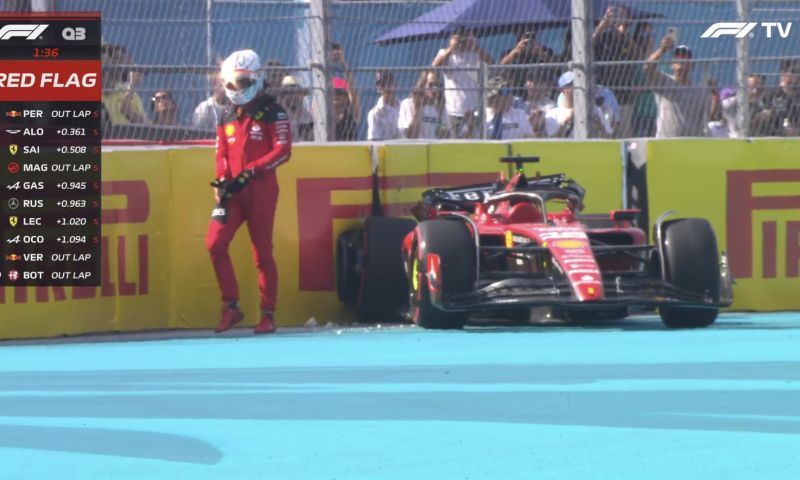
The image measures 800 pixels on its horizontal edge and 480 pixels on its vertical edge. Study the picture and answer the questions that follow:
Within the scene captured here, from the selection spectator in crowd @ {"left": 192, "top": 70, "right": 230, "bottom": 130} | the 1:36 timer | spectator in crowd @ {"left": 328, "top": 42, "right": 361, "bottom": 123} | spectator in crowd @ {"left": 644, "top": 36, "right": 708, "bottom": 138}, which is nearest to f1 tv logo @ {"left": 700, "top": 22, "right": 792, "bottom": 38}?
spectator in crowd @ {"left": 644, "top": 36, "right": 708, "bottom": 138}

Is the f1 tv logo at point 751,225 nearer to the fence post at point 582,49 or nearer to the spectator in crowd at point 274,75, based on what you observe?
the fence post at point 582,49

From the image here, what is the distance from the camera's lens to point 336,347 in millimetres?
9891

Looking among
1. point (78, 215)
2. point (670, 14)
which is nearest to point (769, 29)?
point (670, 14)

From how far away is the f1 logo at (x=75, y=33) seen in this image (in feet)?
37.1

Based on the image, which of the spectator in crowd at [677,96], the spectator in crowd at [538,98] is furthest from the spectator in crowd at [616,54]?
the spectator in crowd at [538,98]

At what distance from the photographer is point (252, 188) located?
36.6 feet

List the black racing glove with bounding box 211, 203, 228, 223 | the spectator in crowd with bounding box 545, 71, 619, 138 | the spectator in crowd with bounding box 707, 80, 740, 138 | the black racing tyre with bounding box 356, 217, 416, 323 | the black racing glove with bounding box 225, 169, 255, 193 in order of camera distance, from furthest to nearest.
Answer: the spectator in crowd with bounding box 707, 80, 740, 138 → the spectator in crowd with bounding box 545, 71, 619, 138 → the black racing tyre with bounding box 356, 217, 416, 323 → the black racing glove with bounding box 211, 203, 228, 223 → the black racing glove with bounding box 225, 169, 255, 193

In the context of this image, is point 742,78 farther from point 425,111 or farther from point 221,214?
point 221,214

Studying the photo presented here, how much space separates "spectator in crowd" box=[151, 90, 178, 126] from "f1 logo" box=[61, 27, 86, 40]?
2.19ft

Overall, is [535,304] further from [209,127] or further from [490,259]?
[209,127]

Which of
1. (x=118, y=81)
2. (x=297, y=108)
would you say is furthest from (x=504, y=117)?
(x=118, y=81)

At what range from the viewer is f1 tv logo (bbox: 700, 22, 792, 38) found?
484 inches

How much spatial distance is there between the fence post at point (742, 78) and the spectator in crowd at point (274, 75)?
11.5 ft

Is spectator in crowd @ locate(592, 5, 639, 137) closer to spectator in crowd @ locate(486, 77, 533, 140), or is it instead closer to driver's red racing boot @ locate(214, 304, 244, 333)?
spectator in crowd @ locate(486, 77, 533, 140)
